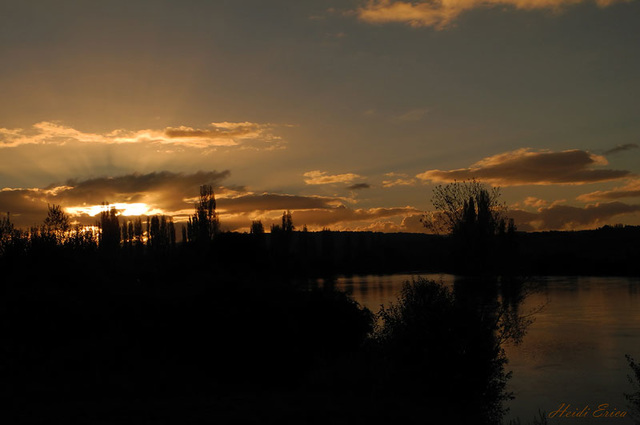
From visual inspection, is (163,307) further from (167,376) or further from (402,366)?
(402,366)

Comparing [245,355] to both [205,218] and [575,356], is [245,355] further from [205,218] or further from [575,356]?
[205,218]

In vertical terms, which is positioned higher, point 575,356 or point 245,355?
point 245,355

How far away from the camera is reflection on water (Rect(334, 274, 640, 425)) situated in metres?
24.2

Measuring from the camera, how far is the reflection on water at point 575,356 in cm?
2416

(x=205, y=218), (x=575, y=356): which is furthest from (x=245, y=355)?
(x=205, y=218)

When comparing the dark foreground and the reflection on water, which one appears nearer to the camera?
the dark foreground

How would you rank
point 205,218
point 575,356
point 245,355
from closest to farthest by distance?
point 245,355, point 575,356, point 205,218

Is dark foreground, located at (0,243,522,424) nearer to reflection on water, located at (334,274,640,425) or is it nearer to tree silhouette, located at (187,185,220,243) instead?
reflection on water, located at (334,274,640,425)

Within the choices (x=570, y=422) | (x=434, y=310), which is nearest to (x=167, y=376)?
(x=434, y=310)

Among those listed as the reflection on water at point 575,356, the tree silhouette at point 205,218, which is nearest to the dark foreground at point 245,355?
the reflection on water at point 575,356

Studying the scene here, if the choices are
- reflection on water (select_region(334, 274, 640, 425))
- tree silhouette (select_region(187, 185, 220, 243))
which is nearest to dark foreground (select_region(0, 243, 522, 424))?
reflection on water (select_region(334, 274, 640, 425))

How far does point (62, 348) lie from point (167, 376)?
12.8 ft

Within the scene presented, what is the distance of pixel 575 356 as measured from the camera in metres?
32.8

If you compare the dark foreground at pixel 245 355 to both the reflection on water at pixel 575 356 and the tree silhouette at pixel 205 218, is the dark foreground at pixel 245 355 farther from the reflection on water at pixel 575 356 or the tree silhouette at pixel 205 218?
the tree silhouette at pixel 205 218
